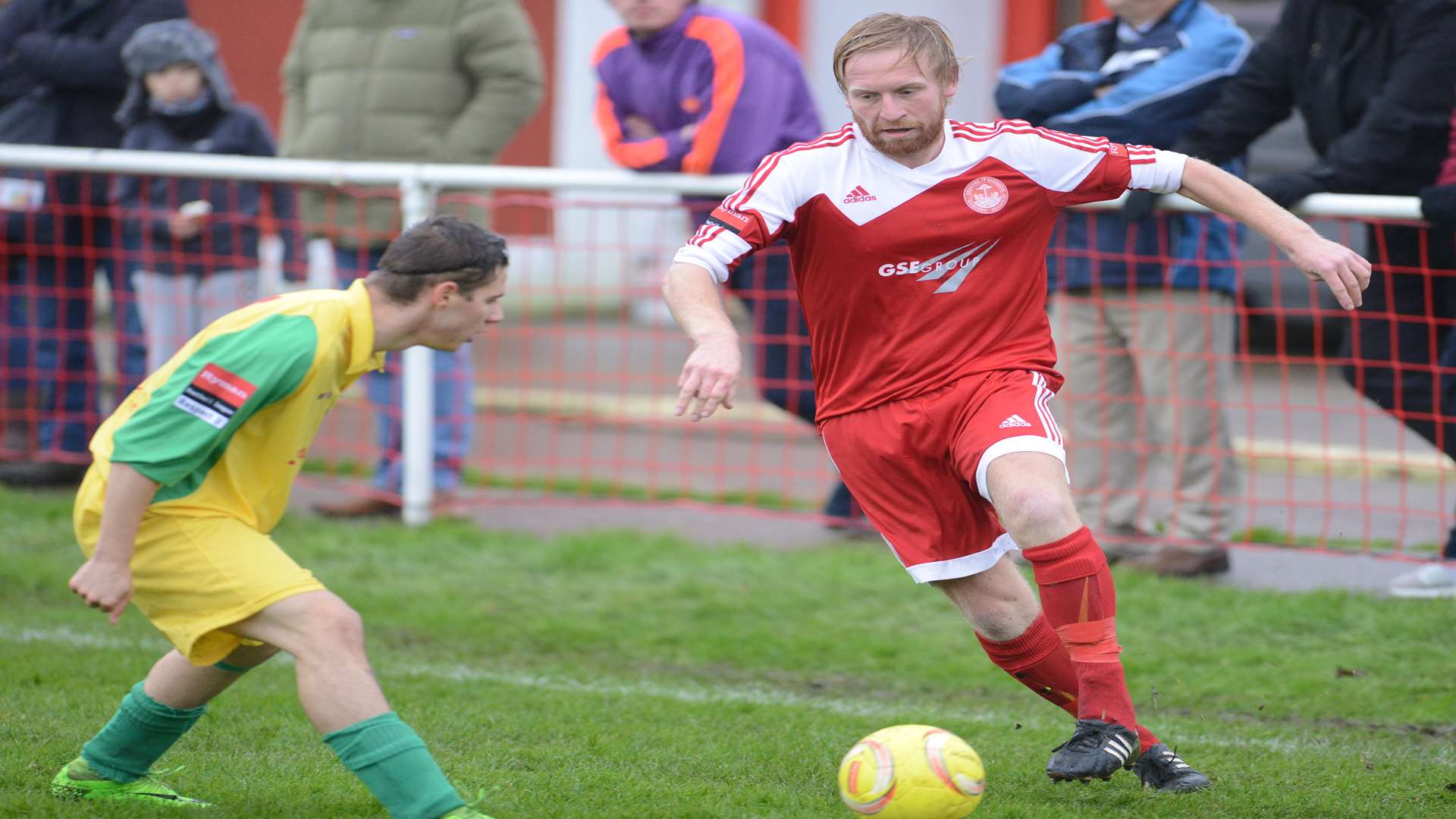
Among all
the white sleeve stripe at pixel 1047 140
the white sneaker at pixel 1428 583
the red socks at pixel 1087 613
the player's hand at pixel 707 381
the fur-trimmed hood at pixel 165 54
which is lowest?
the white sneaker at pixel 1428 583

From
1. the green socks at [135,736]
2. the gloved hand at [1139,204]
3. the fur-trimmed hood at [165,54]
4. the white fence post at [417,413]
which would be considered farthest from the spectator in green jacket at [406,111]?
the green socks at [135,736]

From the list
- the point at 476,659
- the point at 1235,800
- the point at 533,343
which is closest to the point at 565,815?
the point at 1235,800

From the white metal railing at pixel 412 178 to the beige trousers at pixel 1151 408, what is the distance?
1.61m

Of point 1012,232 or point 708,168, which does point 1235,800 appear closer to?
point 1012,232

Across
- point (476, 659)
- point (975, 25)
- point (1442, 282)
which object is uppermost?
point (975, 25)

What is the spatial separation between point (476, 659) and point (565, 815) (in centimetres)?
199

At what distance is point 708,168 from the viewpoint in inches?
276

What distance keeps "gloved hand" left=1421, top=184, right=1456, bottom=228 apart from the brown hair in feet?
11.2

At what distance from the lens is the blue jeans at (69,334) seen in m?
8.09

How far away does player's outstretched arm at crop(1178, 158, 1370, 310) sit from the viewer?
3758mm

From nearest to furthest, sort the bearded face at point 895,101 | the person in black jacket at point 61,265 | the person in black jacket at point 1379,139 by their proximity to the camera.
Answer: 1. the bearded face at point 895,101
2. the person in black jacket at point 1379,139
3. the person in black jacket at point 61,265

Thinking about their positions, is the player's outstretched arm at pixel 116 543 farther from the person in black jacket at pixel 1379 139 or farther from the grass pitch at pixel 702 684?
the person in black jacket at pixel 1379 139

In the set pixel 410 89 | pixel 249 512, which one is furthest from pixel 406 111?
pixel 249 512

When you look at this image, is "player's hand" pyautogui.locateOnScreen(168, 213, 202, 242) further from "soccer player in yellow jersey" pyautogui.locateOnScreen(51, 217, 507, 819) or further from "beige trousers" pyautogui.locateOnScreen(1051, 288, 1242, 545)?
"soccer player in yellow jersey" pyautogui.locateOnScreen(51, 217, 507, 819)
